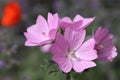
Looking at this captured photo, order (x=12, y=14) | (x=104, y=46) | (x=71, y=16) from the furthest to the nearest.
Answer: (x=71, y=16) < (x=12, y=14) < (x=104, y=46)

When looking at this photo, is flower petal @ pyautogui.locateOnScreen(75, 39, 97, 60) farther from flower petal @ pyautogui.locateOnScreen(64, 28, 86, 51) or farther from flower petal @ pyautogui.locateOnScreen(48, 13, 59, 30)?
flower petal @ pyautogui.locateOnScreen(48, 13, 59, 30)

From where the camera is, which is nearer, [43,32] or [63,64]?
[63,64]

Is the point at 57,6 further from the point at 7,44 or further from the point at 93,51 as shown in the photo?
the point at 93,51

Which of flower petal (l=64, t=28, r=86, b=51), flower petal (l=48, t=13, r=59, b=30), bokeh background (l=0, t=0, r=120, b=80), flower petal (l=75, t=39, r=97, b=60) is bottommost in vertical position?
flower petal (l=75, t=39, r=97, b=60)

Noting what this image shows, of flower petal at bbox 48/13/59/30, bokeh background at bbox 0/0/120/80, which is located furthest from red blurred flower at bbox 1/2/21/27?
flower petal at bbox 48/13/59/30

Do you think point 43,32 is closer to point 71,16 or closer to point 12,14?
point 12,14

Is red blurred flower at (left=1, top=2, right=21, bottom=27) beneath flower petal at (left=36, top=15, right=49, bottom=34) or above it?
above

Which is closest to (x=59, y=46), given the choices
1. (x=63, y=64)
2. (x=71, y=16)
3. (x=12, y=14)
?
(x=63, y=64)

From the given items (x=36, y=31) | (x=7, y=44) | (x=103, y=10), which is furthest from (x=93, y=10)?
(x=36, y=31)
